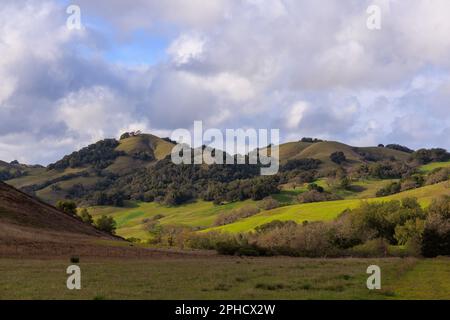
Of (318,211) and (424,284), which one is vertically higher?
(318,211)

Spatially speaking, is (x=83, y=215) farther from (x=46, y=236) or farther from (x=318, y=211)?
(x=318, y=211)

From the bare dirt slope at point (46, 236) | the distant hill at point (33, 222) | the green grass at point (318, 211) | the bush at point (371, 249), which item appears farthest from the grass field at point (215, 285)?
the green grass at point (318, 211)

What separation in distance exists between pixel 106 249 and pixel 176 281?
4076cm

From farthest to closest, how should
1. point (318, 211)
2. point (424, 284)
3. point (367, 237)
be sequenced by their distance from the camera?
point (318, 211) < point (367, 237) < point (424, 284)

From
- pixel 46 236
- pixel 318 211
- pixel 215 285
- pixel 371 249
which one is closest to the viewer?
pixel 215 285

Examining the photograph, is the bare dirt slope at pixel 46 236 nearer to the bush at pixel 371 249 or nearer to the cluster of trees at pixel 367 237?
the cluster of trees at pixel 367 237

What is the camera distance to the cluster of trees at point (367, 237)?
89.4m

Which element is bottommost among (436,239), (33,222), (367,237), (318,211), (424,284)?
(424,284)

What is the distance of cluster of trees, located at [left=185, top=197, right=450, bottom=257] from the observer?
293 feet

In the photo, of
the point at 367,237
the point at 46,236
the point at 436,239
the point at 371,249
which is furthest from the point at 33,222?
the point at 436,239

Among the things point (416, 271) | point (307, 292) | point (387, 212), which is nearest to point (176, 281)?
point (307, 292)

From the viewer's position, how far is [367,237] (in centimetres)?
10838

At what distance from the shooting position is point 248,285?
35.3 metres
